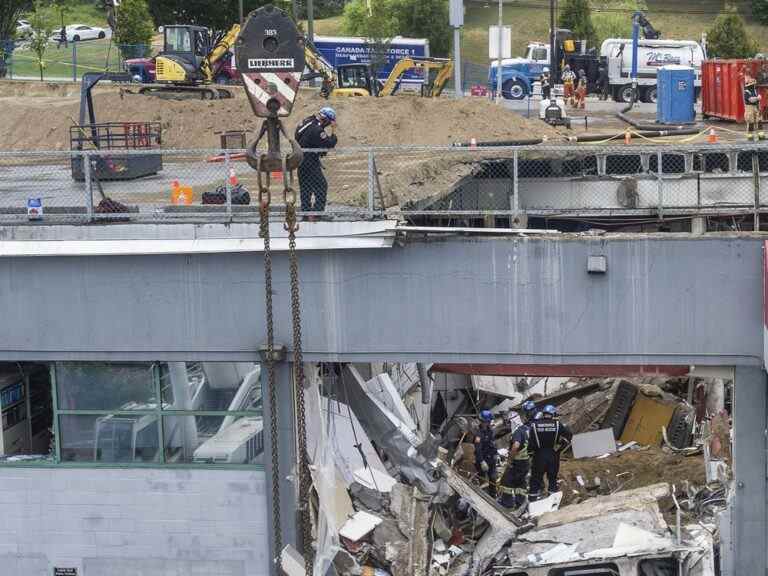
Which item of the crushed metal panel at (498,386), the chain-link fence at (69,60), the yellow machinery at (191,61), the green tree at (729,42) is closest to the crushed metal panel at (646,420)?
the crushed metal panel at (498,386)

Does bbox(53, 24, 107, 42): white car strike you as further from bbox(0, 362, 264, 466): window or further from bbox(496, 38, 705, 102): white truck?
bbox(0, 362, 264, 466): window

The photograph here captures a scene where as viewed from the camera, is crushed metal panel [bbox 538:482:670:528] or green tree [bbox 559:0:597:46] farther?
green tree [bbox 559:0:597:46]

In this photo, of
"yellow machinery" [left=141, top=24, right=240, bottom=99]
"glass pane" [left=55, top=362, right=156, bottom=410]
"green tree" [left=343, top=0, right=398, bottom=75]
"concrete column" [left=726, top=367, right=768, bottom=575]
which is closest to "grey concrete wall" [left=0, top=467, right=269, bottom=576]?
"glass pane" [left=55, top=362, right=156, bottom=410]

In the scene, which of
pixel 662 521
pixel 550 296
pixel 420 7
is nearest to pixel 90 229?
pixel 550 296

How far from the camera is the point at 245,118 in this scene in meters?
34.2

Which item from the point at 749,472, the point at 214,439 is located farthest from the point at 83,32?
the point at 749,472

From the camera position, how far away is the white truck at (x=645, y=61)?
47.2 meters

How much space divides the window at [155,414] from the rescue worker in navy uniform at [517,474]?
3332 mm

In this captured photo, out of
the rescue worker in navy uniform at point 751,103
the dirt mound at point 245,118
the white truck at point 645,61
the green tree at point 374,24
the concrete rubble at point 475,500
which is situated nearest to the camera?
the concrete rubble at point 475,500

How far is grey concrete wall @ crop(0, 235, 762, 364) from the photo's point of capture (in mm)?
13141

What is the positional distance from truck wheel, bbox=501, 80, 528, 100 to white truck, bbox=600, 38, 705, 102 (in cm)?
359

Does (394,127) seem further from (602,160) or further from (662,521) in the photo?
(662,521)

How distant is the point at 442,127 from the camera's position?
29547mm

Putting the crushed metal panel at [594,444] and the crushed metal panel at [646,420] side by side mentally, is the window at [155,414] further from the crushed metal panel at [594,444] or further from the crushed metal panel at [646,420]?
the crushed metal panel at [646,420]
